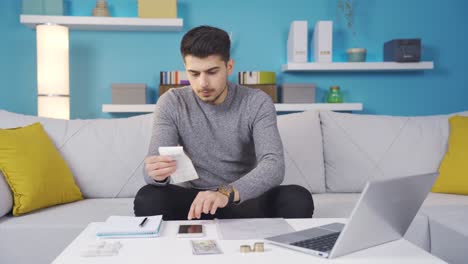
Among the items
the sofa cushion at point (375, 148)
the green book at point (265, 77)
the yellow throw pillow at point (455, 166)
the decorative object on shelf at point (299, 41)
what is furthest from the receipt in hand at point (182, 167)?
the decorative object on shelf at point (299, 41)

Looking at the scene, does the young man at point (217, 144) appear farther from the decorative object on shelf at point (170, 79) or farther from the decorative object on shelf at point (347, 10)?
the decorative object on shelf at point (347, 10)

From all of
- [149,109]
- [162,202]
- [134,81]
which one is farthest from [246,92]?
[134,81]

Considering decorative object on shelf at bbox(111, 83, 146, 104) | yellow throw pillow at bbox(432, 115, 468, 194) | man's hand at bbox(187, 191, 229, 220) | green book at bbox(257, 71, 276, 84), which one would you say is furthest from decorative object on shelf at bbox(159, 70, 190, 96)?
man's hand at bbox(187, 191, 229, 220)

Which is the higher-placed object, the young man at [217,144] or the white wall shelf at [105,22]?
the white wall shelf at [105,22]

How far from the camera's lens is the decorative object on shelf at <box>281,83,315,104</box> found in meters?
3.17

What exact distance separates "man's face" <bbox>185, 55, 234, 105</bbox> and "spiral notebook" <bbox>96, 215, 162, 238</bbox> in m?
0.58

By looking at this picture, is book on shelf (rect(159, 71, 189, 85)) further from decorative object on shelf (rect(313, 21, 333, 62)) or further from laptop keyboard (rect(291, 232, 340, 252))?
laptop keyboard (rect(291, 232, 340, 252))

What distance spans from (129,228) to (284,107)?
2.03m

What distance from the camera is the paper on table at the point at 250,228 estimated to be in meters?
1.23

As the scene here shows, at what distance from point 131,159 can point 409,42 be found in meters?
1.98

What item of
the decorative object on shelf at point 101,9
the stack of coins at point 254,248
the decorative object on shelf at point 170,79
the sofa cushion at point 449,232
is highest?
the decorative object on shelf at point 101,9

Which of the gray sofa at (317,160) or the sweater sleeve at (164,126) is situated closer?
the sweater sleeve at (164,126)

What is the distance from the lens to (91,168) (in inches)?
90.7

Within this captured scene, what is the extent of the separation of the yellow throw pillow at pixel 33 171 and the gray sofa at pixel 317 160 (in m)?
0.04
